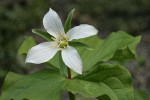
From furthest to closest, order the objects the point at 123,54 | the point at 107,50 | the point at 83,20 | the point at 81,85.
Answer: the point at 83,20 < the point at 107,50 < the point at 123,54 < the point at 81,85

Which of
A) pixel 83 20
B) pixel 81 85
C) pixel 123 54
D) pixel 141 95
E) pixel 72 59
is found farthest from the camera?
pixel 83 20

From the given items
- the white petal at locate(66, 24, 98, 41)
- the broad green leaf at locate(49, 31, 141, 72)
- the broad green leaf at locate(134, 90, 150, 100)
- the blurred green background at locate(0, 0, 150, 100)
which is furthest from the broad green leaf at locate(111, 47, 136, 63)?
the blurred green background at locate(0, 0, 150, 100)

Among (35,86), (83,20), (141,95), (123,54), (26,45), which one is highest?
(83,20)

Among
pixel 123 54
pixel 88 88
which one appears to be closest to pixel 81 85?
pixel 88 88

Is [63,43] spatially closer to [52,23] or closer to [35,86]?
[52,23]

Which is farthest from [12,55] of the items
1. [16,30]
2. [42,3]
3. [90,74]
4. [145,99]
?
[90,74]

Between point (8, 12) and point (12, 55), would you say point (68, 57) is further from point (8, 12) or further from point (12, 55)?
point (8, 12)
